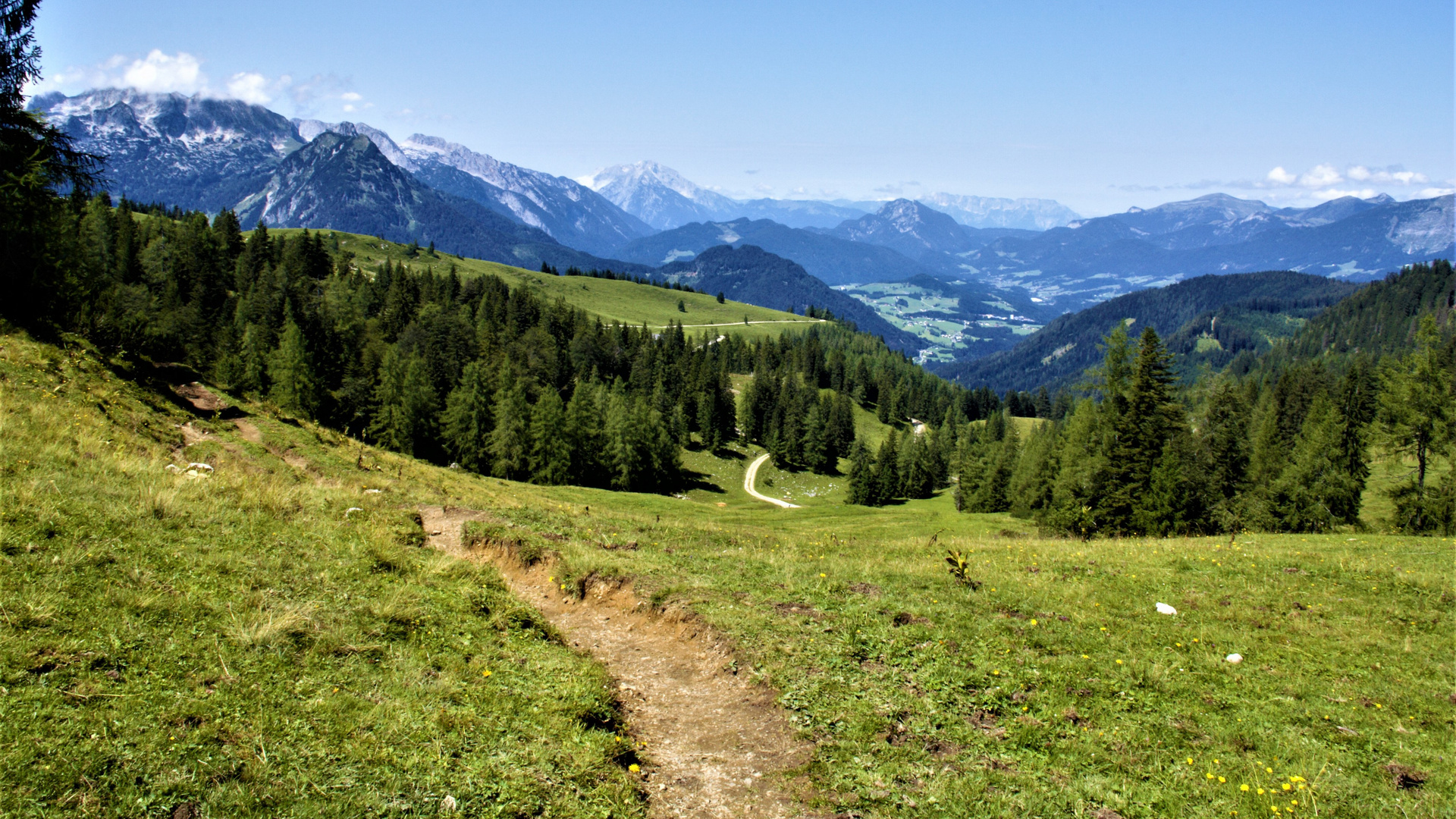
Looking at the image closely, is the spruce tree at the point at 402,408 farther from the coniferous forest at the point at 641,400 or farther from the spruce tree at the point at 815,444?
the spruce tree at the point at 815,444

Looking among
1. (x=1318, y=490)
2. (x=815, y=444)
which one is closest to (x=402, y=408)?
(x=815, y=444)

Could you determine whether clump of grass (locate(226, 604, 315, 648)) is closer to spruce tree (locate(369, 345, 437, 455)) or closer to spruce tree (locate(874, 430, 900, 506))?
spruce tree (locate(369, 345, 437, 455))

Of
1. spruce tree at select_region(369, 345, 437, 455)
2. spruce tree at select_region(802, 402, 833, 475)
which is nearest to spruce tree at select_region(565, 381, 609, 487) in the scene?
spruce tree at select_region(369, 345, 437, 455)

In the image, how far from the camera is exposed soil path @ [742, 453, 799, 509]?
338 ft

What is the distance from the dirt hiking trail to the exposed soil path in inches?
3164

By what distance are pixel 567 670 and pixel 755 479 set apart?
10838 centimetres

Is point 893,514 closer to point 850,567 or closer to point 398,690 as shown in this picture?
point 850,567

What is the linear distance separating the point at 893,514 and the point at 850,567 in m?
66.2

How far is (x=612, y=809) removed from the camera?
26.3 feet

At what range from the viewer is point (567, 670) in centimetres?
1137

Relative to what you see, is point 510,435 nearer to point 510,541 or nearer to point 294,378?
point 294,378

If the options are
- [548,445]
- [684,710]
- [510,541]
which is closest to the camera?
[684,710]

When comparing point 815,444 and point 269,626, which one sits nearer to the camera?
point 269,626

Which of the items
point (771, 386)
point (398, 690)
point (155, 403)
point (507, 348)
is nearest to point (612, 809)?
point (398, 690)
